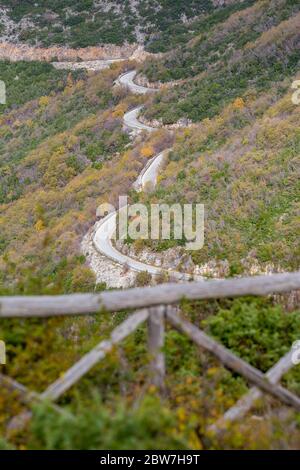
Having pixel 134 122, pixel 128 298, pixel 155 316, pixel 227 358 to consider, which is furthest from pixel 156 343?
pixel 134 122

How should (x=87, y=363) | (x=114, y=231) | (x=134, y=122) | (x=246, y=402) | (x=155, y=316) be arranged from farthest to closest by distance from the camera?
(x=134, y=122)
(x=114, y=231)
(x=246, y=402)
(x=155, y=316)
(x=87, y=363)

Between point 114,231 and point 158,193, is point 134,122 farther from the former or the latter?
point 114,231

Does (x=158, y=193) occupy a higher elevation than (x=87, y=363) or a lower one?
lower

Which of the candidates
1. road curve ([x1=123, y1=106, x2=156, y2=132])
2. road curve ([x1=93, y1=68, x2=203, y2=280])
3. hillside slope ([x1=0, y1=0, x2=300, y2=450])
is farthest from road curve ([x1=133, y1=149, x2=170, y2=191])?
road curve ([x1=123, y1=106, x2=156, y2=132])

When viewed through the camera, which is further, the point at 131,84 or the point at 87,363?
the point at 131,84

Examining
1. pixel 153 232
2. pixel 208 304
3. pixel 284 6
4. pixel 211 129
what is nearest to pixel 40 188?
pixel 211 129

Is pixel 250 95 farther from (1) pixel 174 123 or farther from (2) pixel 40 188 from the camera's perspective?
(2) pixel 40 188

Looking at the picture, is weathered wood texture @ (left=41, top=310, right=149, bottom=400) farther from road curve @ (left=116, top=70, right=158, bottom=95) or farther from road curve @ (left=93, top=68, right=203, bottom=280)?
road curve @ (left=116, top=70, right=158, bottom=95)
